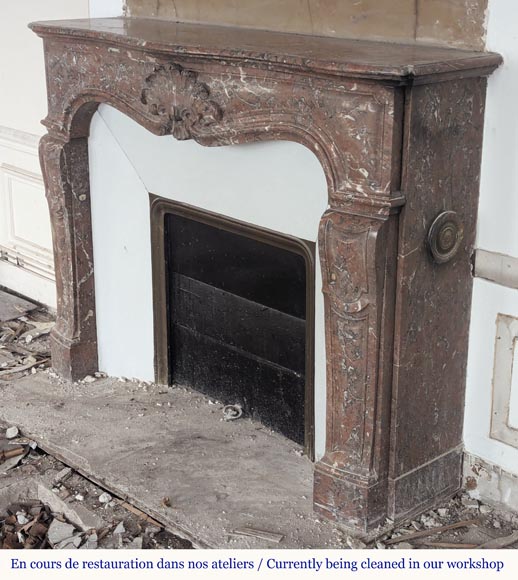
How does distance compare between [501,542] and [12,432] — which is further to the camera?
[12,432]

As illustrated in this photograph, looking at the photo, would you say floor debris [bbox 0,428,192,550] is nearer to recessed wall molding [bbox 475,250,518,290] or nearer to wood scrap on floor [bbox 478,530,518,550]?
wood scrap on floor [bbox 478,530,518,550]

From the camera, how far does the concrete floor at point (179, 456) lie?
3.50 metres

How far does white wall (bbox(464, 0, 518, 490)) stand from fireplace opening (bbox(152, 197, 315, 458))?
64cm

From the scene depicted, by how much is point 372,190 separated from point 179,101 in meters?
0.95

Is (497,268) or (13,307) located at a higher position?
(497,268)

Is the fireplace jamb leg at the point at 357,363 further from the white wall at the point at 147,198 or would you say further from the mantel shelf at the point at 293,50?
the mantel shelf at the point at 293,50

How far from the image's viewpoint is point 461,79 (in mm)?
3053

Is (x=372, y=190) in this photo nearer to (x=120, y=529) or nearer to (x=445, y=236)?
(x=445, y=236)

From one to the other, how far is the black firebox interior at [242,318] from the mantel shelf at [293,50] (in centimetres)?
76

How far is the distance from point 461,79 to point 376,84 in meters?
0.33

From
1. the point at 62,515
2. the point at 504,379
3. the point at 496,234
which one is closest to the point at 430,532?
the point at 504,379

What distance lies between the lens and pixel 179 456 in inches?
156

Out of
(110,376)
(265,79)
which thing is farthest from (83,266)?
(265,79)

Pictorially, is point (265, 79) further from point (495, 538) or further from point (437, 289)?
point (495, 538)
